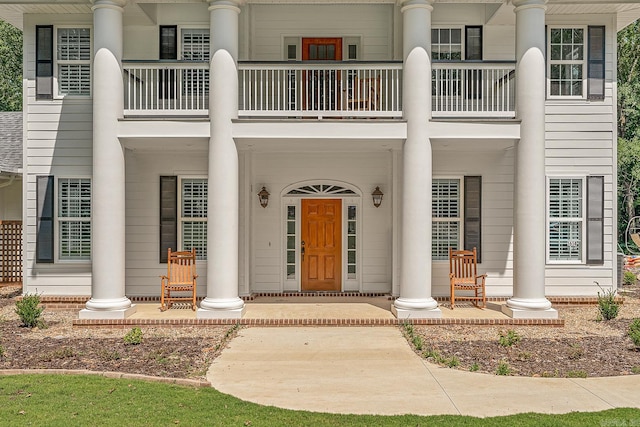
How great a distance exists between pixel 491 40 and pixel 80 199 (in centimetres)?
935

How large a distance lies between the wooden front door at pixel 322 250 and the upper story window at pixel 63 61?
543cm

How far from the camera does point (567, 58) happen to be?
444 inches

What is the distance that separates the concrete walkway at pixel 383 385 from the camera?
17.9ft

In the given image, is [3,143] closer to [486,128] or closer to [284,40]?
[284,40]

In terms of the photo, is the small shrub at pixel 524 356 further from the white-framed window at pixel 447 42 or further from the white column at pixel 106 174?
the white-framed window at pixel 447 42

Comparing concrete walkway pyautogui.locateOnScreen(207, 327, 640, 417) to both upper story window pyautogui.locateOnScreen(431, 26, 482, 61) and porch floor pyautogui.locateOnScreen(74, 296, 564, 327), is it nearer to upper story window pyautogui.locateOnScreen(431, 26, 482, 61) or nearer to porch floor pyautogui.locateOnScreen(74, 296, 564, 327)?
porch floor pyautogui.locateOnScreen(74, 296, 564, 327)

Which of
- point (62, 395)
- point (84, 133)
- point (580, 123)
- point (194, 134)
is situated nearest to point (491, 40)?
point (580, 123)

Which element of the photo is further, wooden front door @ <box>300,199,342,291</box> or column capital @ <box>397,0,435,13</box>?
wooden front door @ <box>300,199,342,291</box>

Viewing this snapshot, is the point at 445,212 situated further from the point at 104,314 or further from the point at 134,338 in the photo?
the point at 104,314

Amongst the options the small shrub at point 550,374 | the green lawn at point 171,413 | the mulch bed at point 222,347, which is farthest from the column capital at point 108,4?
the small shrub at point 550,374

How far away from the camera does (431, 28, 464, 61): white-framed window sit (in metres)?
11.6

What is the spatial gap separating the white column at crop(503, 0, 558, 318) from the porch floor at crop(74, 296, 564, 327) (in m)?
0.48

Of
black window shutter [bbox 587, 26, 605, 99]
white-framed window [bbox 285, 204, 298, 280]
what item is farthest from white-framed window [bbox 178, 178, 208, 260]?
black window shutter [bbox 587, 26, 605, 99]

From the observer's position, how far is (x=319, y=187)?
12.0m
